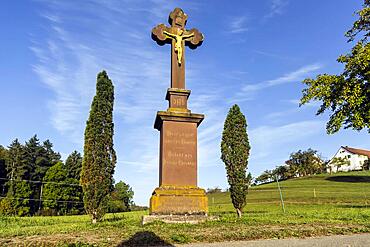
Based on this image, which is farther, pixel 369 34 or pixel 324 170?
pixel 324 170

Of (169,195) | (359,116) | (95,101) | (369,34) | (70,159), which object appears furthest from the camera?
(70,159)

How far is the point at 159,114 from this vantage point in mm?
10781

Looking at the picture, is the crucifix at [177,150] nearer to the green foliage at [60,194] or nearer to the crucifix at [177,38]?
the crucifix at [177,38]

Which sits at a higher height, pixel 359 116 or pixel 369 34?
pixel 369 34

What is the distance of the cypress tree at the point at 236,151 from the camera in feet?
48.4

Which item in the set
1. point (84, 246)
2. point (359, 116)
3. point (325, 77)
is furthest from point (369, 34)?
point (84, 246)

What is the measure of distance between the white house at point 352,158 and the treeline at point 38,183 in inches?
2170

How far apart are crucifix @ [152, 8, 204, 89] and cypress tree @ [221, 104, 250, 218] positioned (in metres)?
4.39

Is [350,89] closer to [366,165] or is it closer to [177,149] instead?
[177,149]

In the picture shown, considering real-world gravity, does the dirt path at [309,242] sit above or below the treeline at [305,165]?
below

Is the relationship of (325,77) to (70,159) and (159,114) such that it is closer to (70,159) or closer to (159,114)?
(159,114)

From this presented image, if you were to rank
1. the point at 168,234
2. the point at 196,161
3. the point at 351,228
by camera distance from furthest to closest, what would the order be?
the point at 196,161
the point at 351,228
the point at 168,234

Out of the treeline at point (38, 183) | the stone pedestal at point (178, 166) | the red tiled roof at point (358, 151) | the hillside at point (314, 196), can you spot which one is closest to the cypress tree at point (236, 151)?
the stone pedestal at point (178, 166)

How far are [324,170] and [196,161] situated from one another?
8397 centimetres
